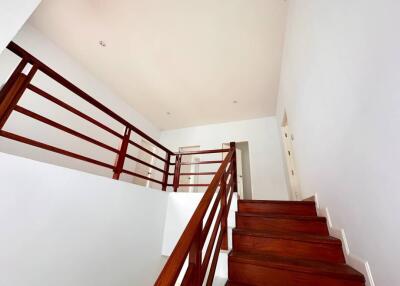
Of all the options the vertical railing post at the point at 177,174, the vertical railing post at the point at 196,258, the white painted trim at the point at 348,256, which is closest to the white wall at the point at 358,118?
the white painted trim at the point at 348,256

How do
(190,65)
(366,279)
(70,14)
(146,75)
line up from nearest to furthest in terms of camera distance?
(366,279) < (70,14) < (190,65) < (146,75)

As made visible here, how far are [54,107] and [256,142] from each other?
16.0ft

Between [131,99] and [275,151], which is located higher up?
[131,99]

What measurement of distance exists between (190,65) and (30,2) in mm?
2648

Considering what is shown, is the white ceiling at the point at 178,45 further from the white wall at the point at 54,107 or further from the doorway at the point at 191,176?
the doorway at the point at 191,176

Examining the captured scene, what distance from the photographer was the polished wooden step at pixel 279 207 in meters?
2.03

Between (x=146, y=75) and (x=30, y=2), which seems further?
(x=146, y=75)

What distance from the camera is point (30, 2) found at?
120cm

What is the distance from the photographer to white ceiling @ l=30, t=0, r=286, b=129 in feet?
8.55

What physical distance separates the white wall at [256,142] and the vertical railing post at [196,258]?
12.8 ft

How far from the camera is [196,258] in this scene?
0.89 m

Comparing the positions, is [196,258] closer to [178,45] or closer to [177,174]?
[177,174]

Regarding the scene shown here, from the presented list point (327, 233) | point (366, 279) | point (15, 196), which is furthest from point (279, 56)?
point (15, 196)

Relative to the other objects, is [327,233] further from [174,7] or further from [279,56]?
[174,7]
